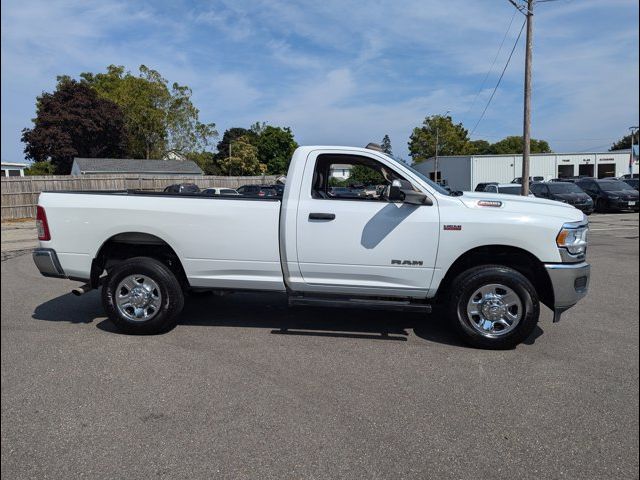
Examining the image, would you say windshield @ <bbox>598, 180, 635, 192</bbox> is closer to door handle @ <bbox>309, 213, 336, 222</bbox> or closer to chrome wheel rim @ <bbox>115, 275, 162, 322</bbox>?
door handle @ <bbox>309, 213, 336, 222</bbox>

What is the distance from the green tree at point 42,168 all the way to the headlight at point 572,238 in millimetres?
60291

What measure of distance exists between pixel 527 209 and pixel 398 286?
1443 millimetres

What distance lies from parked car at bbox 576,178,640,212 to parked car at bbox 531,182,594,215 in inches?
60.1

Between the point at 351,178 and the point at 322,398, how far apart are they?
2.99 m

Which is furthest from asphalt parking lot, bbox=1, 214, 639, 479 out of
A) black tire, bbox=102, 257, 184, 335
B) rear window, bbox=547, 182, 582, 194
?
rear window, bbox=547, 182, 582, 194

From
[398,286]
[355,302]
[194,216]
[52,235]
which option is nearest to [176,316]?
[194,216]

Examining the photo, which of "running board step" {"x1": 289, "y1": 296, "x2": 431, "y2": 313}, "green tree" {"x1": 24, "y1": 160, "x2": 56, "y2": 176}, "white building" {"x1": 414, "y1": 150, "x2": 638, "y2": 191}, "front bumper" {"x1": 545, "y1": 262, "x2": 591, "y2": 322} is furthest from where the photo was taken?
"green tree" {"x1": 24, "y1": 160, "x2": 56, "y2": 176}

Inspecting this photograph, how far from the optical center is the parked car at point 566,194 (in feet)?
65.0

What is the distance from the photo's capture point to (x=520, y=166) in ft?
150

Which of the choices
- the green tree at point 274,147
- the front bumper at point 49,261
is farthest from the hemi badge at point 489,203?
the green tree at point 274,147

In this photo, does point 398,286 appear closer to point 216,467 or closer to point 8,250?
point 216,467

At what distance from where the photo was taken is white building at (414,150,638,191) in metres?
46.2

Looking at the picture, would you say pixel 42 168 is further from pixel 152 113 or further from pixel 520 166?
pixel 520 166

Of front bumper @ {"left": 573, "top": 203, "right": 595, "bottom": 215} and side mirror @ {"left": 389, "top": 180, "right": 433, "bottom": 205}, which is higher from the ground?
side mirror @ {"left": 389, "top": 180, "right": 433, "bottom": 205}
